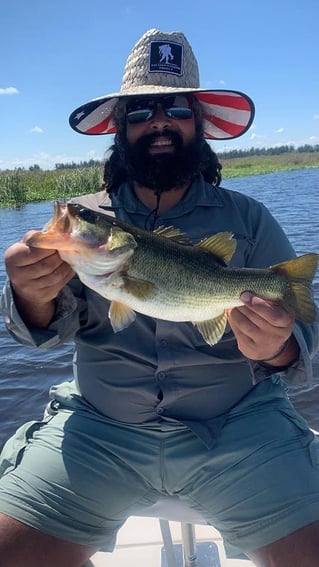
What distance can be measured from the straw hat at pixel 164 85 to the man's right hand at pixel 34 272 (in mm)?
1417

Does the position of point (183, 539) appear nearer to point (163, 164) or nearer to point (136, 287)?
point (136, 287)

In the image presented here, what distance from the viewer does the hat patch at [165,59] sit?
3.51 metres

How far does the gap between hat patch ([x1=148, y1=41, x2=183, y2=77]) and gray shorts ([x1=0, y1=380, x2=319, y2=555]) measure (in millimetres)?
2084

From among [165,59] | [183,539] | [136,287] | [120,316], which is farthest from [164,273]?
[165,59]

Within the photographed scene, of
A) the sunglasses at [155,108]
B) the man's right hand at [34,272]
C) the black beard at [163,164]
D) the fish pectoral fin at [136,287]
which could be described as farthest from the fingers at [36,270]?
the sunglasses at [155,108]

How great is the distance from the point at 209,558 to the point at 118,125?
2.75 meters

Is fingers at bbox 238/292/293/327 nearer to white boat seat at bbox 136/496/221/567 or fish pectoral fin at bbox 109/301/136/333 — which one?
fish pectoral fin at bbox 109/301/136/333

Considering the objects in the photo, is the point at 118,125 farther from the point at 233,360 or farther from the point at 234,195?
the point at 233,360

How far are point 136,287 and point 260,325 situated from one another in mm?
576

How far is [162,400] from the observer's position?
283cm

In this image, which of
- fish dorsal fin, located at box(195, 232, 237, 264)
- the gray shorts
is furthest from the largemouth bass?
the gray shorts

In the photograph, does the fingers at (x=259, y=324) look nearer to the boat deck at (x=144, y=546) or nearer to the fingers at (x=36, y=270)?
the fingers at (x=36, y=270)

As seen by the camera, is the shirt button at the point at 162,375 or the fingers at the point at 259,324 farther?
the shirt button at the point at 162,375

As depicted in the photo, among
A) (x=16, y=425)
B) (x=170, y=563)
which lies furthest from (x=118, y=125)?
(x=16, y=425)
